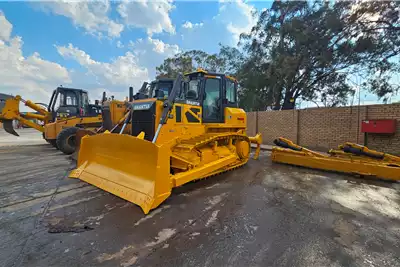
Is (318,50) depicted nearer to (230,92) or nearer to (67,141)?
(230,92)

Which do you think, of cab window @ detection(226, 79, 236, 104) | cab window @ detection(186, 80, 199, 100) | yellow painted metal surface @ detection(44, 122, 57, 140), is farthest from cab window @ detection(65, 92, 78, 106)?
cab window @ detection(226, 79, 236, 104)

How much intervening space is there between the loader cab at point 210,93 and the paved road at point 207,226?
1948 mm

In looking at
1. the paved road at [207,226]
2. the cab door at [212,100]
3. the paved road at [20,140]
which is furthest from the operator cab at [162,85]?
the paved road at [20,140]

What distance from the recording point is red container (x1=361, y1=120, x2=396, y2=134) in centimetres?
729

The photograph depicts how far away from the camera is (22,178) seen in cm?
482

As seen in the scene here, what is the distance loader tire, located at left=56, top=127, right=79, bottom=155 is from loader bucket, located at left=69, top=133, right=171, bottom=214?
13.3 ft

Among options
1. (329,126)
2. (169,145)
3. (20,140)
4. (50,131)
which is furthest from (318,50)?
(20,140)

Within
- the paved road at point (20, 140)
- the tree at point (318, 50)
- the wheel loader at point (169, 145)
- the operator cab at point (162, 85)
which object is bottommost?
the paved road at point (20, 140)

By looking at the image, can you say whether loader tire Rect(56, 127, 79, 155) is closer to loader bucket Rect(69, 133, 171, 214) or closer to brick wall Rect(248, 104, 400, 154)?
loader bucket Rect(69, 133, 171, 214)

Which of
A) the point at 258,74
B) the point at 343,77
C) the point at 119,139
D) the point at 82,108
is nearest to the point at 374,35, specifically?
the point at 343,77

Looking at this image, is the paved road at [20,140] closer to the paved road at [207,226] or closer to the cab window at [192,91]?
the paved road at [207,226]

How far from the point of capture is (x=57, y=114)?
9.70 m

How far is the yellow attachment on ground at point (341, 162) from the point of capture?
4.66 meters

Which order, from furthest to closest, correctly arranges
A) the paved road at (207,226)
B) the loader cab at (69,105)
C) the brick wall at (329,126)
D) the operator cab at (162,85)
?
1. the loader cab at (69,105)
2. the brick wall at (329,126)
3. the operator cab at (162,85)
4. the paved road at (207,226)
